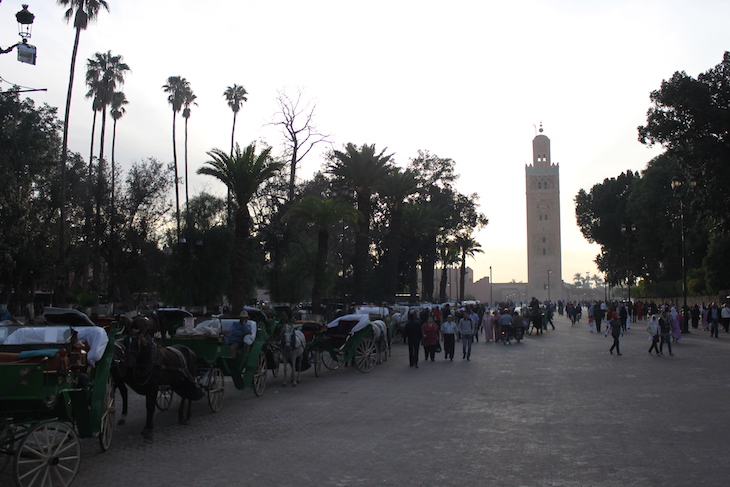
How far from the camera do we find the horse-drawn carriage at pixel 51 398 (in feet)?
22.5

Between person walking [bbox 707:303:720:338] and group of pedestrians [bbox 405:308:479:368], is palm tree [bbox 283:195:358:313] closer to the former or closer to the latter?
group of pedestrians [bbox 405:308:479:368]

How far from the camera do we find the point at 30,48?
648 inches

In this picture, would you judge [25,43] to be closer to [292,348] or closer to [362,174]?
[292,348]

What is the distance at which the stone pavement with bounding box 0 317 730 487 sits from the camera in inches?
301

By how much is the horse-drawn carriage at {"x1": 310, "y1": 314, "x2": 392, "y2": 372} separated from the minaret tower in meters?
120

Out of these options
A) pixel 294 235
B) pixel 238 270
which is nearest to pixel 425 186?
pixel 294 235

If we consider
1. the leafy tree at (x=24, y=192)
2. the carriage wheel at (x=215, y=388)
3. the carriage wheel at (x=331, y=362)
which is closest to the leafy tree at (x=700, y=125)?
the carriage wheel at (x=331, y=362)

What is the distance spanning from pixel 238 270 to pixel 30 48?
1578 centimetres

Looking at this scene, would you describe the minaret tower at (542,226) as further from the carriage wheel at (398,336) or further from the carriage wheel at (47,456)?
the carriage wheel at (47,456)

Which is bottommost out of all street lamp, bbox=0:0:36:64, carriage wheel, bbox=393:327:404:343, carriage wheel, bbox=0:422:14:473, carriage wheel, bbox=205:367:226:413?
carriage wheel, bbox=393:327:404:343

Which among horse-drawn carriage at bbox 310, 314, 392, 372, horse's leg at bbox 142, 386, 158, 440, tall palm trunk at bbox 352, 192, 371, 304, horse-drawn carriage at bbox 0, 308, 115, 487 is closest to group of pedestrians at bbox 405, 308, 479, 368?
horse-drawn carriage at bbox 310, 314, 392, 372

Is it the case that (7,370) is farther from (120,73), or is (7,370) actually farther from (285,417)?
(120,73)

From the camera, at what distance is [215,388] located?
12562mm

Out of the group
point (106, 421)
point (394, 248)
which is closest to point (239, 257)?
point (394, 248)
